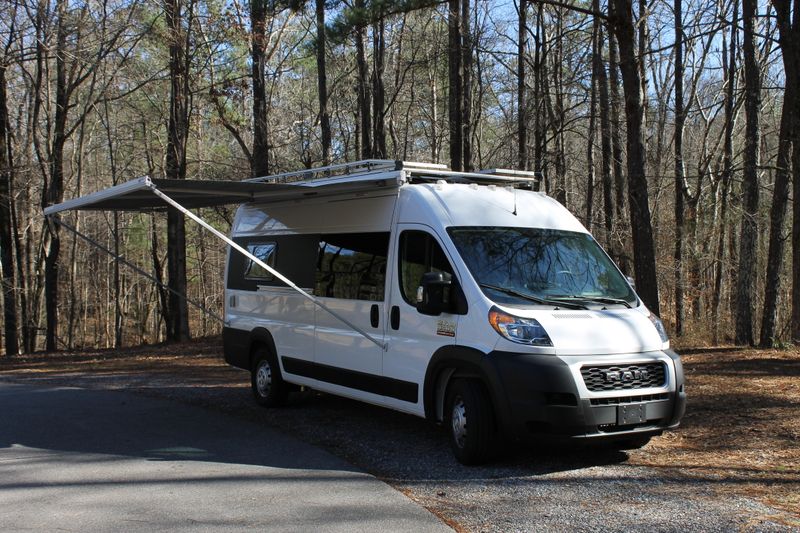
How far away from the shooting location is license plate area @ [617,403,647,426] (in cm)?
603

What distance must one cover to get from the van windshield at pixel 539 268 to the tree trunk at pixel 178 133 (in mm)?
14238

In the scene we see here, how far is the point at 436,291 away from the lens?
659cm

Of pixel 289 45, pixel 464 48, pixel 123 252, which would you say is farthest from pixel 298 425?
pixel 123 252

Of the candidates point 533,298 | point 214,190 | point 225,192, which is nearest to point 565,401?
point 533,298

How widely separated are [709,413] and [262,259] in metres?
5.68

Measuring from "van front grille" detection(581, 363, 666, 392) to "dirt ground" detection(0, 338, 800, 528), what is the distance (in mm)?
750

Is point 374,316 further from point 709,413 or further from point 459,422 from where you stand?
point 709,413

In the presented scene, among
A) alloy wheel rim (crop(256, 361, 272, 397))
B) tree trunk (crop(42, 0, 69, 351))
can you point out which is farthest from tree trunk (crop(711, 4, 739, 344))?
tree trunk (crop(42, 0, 69, 351))

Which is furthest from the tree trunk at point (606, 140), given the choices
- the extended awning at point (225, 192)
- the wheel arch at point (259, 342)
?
the wheel arch at point (259, 342)

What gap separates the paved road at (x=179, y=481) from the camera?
5.17 m

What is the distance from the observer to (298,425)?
852cm

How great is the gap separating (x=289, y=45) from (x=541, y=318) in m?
21.5

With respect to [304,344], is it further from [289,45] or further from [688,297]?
[289,45]

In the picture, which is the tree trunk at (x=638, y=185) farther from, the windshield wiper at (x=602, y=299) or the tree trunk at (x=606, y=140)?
the windshield wiper at (x=602, y=299)
